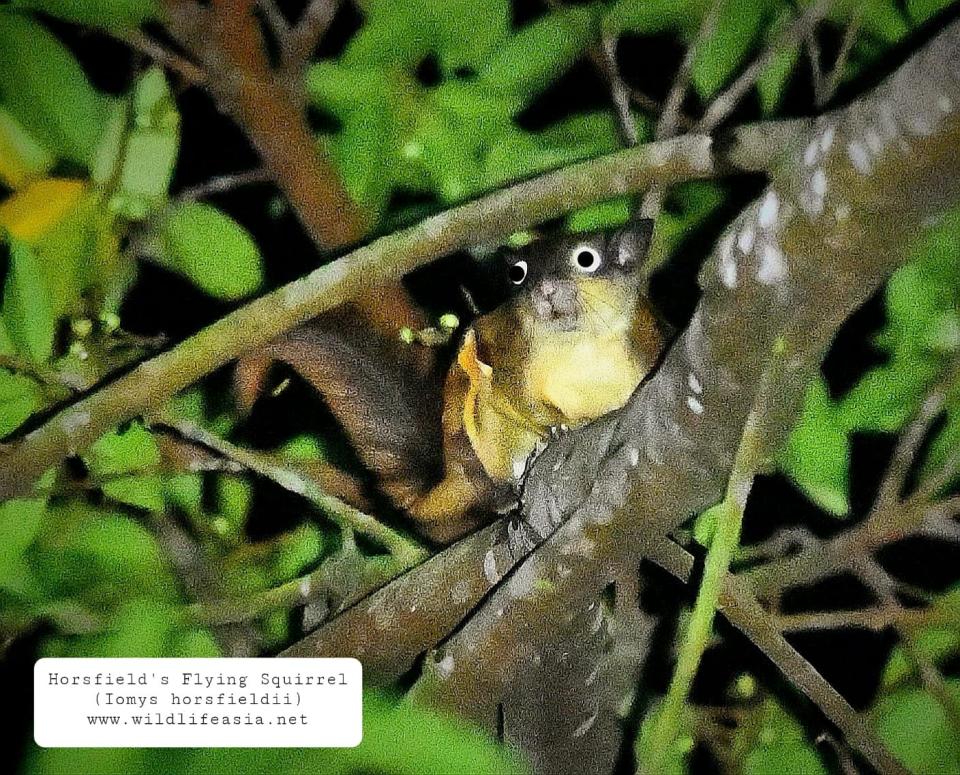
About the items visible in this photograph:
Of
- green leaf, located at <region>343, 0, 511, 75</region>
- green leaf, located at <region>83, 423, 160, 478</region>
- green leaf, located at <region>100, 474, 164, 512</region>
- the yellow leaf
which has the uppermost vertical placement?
green leaf, located at <region>343, 0, 511, 75</region>

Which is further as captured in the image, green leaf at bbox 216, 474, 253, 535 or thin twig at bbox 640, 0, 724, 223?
green leaf at bbox 216, 474, 253, 535

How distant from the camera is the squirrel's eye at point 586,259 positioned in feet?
2.87

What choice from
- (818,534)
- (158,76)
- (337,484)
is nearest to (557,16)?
(158,76)

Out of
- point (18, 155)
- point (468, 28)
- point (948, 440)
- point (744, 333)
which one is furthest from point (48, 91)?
point (948, 440)

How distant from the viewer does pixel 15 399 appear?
0.64 m

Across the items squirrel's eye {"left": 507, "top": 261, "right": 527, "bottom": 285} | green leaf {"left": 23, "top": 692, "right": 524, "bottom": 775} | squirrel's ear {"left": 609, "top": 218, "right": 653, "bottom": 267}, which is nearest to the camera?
green leaf {"left": 23, "top": 692, "right": 524, "bottom": 775}

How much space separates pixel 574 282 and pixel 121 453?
0.49 meters

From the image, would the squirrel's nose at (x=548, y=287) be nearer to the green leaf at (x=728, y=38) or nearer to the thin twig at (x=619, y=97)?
the thin twig at (x=619, y=97)

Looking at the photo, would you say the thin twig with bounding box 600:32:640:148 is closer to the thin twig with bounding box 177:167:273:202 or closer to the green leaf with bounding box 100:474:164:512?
the thin twig with bounding box 177:167:273:202

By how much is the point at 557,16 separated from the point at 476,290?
404 mm

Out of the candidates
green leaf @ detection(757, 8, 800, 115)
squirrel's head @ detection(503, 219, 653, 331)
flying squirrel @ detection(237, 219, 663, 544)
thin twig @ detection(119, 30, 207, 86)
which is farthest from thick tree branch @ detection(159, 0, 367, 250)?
green leaf @ detection(757, 8, 800, 115)

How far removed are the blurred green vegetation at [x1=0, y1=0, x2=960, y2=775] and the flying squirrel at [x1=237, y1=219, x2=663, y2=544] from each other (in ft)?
0.53

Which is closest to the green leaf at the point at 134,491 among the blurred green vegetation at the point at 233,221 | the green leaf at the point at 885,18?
the blurred green vegetation at the point at 233,221

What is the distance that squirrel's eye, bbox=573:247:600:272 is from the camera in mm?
874
